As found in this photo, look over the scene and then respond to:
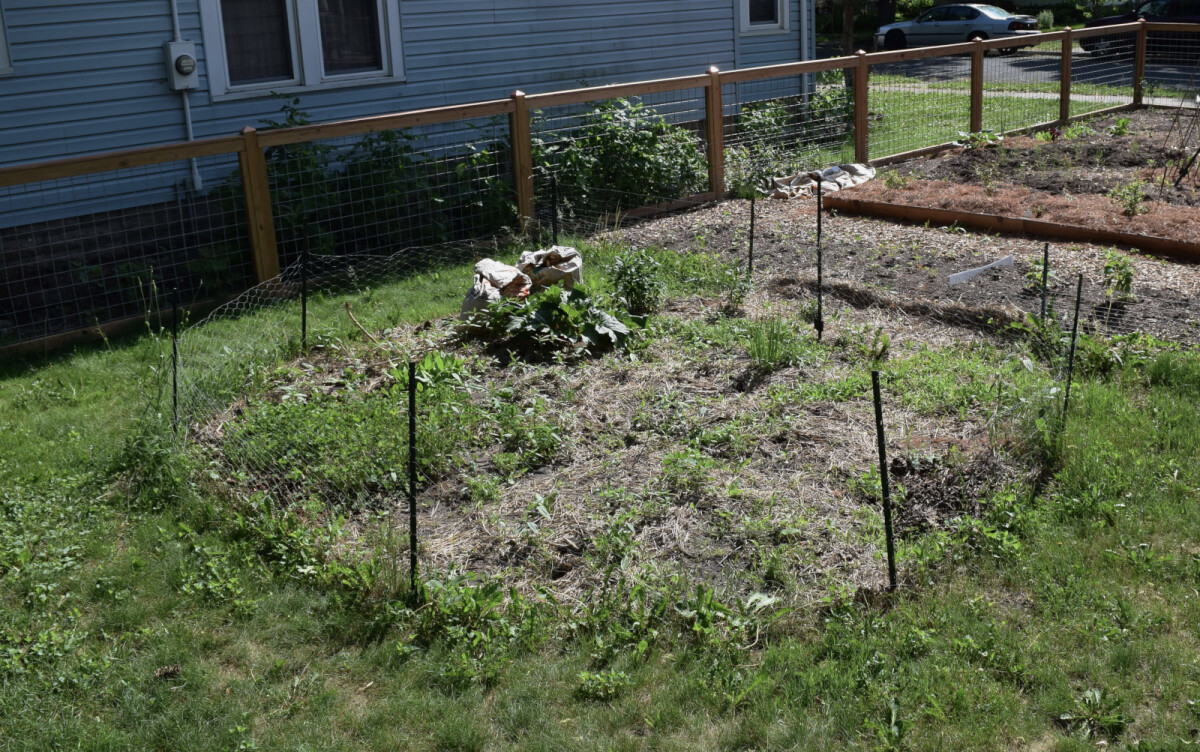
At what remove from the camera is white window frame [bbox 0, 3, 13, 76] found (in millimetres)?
9016

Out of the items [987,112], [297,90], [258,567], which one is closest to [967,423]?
[258,567]

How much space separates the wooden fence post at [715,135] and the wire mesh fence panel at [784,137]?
0.56 ft

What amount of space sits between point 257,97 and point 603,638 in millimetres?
8055

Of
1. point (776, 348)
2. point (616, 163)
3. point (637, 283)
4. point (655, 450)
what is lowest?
point (655, 450)

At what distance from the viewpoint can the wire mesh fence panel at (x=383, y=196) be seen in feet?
28.0

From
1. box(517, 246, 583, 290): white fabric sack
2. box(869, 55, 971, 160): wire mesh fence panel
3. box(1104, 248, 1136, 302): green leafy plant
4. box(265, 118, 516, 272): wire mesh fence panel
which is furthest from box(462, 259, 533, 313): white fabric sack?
box(869, 55, 971, 160): wire mesh fence panel

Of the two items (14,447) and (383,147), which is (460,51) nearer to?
(383,147)

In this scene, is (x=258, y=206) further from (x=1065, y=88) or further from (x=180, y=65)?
(x=1065, y=88)

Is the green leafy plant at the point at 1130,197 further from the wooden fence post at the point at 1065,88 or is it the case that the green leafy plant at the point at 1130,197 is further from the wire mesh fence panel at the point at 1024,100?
the wooden fence post at the point at 1065,88

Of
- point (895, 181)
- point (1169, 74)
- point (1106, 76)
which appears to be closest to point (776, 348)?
point (895, 181)

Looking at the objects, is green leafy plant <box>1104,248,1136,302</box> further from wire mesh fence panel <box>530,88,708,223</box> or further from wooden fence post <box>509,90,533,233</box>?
wooden fence post <box>509,90,533,233</box>

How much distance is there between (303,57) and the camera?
10578 millimetres

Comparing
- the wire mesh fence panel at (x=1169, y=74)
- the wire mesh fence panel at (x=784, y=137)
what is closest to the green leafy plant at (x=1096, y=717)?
the wire mesh fence panel at (x=784, y=137)

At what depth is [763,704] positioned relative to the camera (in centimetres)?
349
